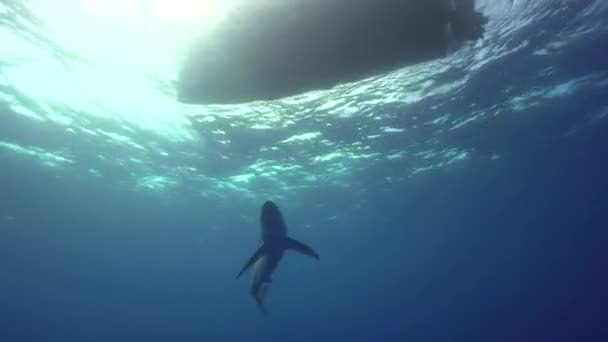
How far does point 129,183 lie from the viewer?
95.9 ft

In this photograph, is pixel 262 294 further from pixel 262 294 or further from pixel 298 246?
pixel 298 246

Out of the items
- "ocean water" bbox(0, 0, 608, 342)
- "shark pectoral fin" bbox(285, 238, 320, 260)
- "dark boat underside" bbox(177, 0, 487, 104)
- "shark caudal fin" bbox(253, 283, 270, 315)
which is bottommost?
"shark caudal fin" bbox(253, 283, 270, 315)

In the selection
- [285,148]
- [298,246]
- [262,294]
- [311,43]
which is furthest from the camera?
[285,148]

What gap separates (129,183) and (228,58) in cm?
2399

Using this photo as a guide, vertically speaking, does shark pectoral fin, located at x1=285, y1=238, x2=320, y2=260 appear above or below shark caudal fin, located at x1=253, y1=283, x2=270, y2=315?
above

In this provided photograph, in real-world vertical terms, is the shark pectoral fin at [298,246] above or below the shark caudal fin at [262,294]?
above

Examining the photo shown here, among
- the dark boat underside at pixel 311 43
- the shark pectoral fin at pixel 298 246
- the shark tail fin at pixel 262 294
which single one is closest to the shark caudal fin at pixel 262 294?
the shark tail fin at pixel 262 294

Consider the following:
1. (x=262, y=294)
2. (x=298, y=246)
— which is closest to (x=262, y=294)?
(x=262, y=294)

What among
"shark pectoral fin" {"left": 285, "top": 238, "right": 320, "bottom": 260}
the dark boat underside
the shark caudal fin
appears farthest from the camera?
the shark caudal fin

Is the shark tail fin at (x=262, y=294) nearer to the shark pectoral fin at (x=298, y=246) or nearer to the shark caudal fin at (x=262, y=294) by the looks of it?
the shark caudal fin at (x=262, y=294)

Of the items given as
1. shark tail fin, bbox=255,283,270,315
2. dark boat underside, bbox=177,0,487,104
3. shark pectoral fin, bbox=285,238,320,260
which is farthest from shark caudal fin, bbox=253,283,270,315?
dark boat underside, bbox=177,0,487,104

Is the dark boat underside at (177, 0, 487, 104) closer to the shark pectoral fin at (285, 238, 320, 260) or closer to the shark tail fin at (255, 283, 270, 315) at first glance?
the shark pectoral fin at (285, 238, 320, 260)

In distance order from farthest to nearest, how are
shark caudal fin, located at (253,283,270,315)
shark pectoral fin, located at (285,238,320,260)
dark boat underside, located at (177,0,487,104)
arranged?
shark caudal fin, located at (253,283,270,315) → shark pectoral fin, located at (285,238,320,260) → dark boat underside, located at (177,0,487,104)

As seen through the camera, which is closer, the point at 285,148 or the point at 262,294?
the point at 262,294
